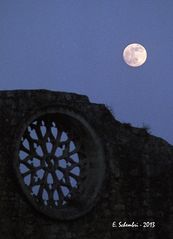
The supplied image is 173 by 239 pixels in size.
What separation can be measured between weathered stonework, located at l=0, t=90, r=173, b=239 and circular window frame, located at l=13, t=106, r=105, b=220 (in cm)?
7

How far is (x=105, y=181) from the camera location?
12516mm

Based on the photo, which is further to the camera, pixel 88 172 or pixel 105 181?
pixel 88 172

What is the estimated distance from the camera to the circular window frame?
451 inches

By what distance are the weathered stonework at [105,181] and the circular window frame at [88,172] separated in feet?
0.23

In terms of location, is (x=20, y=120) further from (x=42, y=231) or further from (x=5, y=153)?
(x=42, y=231)

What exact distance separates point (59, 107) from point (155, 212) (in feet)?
11.5

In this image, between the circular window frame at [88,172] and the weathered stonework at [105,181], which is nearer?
the weathered stonework at [105,181]

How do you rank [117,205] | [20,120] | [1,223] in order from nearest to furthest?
[1,223], [20,120], [117,205]

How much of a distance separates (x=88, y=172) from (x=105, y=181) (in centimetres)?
46

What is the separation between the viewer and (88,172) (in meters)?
12.6

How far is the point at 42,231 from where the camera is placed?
11.4 meters

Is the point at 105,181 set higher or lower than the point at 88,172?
lower

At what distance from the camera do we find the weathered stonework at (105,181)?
11242 mm

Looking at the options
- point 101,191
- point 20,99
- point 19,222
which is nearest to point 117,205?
point 101,191
